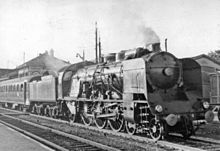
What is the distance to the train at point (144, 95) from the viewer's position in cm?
967

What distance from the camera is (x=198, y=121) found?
10203mm

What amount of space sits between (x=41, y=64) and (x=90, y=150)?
6261cm

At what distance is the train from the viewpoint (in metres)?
9.67

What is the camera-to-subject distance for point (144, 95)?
1005cm

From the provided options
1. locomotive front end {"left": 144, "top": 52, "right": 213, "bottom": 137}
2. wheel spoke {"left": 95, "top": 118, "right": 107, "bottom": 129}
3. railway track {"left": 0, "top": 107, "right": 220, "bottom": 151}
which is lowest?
railway track {"left": 0, "top": 107, "right": 220, "bottom": 151}

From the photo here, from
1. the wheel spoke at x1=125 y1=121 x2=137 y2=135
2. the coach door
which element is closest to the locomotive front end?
the wheel spoke at x1=125 y1=121 x2=137 y2=135

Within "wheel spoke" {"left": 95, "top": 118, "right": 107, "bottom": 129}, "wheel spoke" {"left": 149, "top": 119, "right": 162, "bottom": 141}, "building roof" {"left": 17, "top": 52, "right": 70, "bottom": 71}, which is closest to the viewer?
"wheel spoke" {"left": 149, "top": 119, "right": 162, "bottom": 141}

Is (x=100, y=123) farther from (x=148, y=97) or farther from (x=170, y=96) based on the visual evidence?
(x=148, y=97)

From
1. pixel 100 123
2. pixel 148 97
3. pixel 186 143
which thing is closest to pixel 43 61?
pixel 100 123

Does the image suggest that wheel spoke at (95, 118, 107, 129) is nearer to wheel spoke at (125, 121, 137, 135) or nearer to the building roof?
wheel spoke at (125, 121, 137, 135)

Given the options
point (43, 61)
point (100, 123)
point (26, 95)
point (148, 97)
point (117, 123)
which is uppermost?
point (43, 61)

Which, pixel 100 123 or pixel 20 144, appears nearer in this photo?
pixel 20 144

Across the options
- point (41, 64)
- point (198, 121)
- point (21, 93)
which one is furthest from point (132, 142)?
point (41, 64)

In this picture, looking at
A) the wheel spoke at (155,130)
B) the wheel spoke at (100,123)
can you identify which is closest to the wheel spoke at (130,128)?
the wheel spoke at (155,130)
